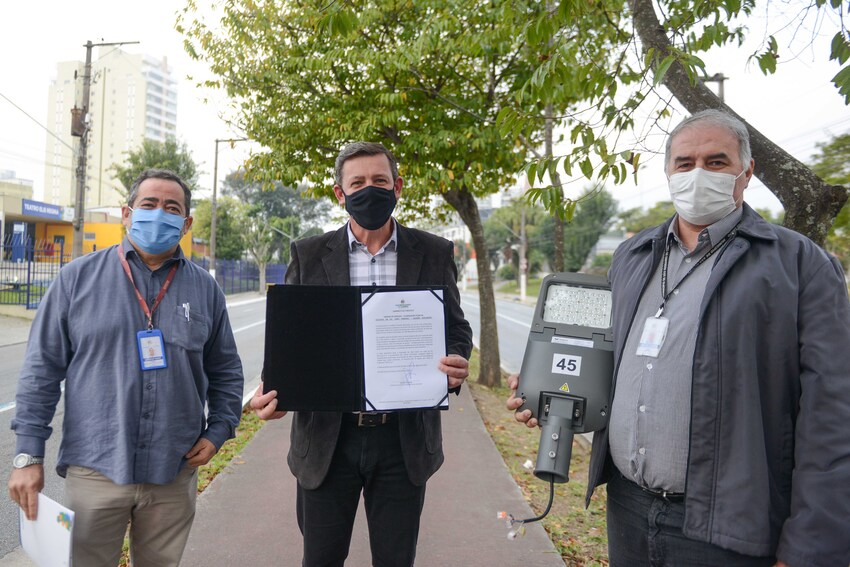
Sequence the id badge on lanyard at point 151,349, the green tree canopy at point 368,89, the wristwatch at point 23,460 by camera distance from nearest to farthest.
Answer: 1. the wristwatch at point 23,460
2. the id badge on lanyard at point 151,349
3. the green tree canopy at point 368,89

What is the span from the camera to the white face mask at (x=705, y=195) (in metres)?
1.97

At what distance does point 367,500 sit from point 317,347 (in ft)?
2.39

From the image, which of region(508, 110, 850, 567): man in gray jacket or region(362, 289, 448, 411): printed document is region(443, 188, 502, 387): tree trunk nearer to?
region(362, 289, 448, 411): printed document

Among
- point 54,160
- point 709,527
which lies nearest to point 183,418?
point 709,527

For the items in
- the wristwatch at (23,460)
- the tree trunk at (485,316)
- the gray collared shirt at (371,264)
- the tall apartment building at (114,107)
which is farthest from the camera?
the tall apartment building at (114,107)

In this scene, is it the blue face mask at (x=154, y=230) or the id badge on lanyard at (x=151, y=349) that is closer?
the id badge on lanyard at (x=151, y=349)

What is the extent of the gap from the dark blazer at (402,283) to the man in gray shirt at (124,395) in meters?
0.42

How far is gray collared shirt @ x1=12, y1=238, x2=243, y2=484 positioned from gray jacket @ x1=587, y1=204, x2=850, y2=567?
186 cm

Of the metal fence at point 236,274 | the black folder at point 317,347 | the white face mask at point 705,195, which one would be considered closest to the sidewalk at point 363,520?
the black folder at point 317,347

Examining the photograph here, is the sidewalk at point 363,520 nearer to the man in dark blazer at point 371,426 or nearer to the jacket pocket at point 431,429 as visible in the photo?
the man in dark blazer at point 371,426

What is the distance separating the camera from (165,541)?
2430mm

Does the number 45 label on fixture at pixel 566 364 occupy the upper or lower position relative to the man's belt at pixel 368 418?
upper

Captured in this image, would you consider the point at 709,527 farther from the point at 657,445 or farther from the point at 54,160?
the point at 54,160

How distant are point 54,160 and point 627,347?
160 meters
